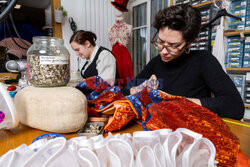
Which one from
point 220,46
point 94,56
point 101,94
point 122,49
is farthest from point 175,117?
point 122,49

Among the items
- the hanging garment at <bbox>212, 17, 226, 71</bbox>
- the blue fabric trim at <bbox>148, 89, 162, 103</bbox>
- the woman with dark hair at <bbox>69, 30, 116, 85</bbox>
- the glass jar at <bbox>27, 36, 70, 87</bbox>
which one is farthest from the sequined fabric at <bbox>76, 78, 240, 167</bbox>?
the hanging garment at <bbox>212, 17, 226, 71</bbox>

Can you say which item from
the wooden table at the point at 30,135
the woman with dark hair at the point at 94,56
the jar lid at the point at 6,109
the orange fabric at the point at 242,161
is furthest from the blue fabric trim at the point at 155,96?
the woman with dark hair at the point at 94,56

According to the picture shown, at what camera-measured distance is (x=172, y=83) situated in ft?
3.29

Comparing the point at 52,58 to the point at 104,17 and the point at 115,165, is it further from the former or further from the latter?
the point at 104,17

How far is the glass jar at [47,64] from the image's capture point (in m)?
0.49

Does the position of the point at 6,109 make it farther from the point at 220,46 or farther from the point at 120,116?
the point at 220,46

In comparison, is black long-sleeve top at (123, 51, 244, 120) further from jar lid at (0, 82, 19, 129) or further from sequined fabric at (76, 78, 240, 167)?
jar lid at (0, 82, 19, 129)

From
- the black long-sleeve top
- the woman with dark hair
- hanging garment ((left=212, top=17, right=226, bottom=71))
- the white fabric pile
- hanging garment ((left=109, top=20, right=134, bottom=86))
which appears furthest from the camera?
hanging garment ((left=109, top=20, right=134, bottom=86))

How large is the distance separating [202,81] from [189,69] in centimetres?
11

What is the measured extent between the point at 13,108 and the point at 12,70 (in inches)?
59.6

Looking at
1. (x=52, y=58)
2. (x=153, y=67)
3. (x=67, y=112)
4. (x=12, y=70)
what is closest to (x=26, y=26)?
(x=12, y=70)

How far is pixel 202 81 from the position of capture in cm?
94

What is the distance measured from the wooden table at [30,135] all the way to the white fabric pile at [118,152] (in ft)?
0.47

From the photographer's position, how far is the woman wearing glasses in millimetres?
715
